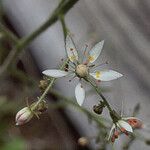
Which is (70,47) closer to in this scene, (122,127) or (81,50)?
(122,127)

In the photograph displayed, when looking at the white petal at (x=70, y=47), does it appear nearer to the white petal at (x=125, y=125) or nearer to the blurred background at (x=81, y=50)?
the white petal at (x=125, y=125)

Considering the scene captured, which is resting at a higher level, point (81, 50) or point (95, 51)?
point (81, 50)

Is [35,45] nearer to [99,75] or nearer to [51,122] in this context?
[51,122]

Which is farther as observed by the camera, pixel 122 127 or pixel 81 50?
pixel 81 50

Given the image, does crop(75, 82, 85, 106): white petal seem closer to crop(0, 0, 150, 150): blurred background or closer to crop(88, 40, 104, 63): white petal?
crop(88, 40, 104, 63): white petal

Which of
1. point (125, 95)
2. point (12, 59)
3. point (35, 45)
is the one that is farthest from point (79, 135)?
point (12, 59)

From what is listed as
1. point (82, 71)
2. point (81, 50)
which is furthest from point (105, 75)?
point (81, 50)

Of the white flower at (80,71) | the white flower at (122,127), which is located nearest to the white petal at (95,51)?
the white flower at (80,71)
